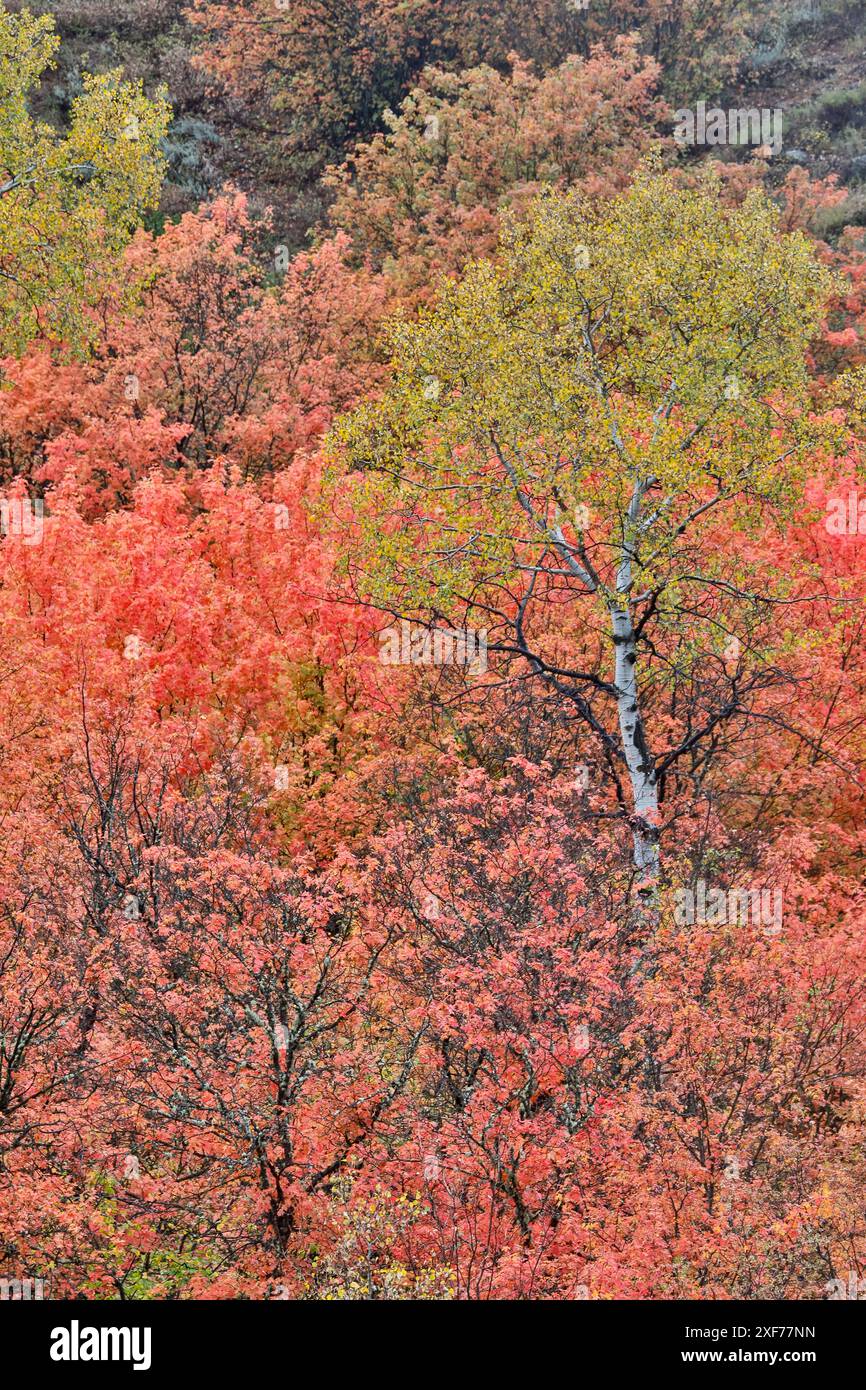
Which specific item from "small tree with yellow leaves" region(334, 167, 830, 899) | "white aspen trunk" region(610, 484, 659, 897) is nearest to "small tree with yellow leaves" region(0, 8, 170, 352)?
"small tree with yellow leaves" region(334, 167, 830, 899)

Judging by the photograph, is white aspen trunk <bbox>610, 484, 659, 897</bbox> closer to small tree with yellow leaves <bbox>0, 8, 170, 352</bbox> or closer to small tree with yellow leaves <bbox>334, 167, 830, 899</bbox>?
small tree with yellow leaves <bbox>334, 167, 830, 899</bbox>

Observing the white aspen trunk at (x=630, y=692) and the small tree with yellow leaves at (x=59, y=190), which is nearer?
the white aspen trunk at (x=630, y=692)

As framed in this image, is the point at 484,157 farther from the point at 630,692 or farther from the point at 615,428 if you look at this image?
the point at 630,692

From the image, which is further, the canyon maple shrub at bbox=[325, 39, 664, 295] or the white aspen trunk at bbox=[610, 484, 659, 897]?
the canyon maple shrub at bbox=[325, 39, 664, 295]

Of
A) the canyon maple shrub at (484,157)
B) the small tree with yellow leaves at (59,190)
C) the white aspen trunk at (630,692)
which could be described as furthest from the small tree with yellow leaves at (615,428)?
the canyon maple shrub at (484,157)

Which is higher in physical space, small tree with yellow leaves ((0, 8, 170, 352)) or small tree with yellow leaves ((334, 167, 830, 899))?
small tree with yellow leaves ((0, 8, 170, 352))

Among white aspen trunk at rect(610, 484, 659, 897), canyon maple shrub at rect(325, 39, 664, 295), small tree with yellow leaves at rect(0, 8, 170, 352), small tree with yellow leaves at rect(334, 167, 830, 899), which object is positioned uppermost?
canyon maple shrub at rect(325, 39, 664, 295)

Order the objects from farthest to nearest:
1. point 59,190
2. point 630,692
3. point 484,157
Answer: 1. point 484,157
2. point 59,190
3. point 630,692

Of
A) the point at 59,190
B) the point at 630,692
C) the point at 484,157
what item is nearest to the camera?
the point at 630,692

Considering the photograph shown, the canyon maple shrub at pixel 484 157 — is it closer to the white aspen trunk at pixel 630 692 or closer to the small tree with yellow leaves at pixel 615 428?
the small tree with yellow leaves at pixel 615 428

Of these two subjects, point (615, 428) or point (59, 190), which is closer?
point (615, 428)

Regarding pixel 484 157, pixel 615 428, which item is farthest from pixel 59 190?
pixel 484 157

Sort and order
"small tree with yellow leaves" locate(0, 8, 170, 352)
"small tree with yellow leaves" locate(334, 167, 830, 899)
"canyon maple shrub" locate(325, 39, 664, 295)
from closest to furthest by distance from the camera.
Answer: "small tree with yellow leaves" locate(334, 167, 830, 899) < "small tree with yellow leaves" locate(0, 8, 170, 352) < "canyon maple shrub" locate(325, 39, 664, 295)

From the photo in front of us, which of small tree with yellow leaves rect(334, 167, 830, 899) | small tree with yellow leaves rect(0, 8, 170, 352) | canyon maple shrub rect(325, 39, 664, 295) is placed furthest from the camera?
canyon maple shrub rect(325, 39, 664, 295)
